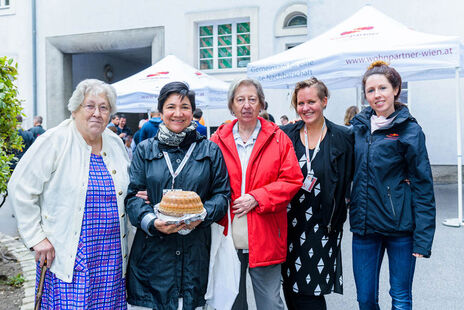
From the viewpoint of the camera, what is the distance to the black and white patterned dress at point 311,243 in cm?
274

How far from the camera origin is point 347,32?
6.34 metres

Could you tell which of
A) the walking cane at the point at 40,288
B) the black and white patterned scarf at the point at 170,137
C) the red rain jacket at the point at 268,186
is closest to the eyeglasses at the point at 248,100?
the red rain jacket at the point at 268,186

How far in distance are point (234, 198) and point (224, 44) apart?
36.1 ft

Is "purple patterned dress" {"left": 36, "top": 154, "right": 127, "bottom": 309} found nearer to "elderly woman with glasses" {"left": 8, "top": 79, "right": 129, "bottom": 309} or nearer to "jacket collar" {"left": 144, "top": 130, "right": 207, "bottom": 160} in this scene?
"elderly woman with glasses" {"left": 8, "top": 79, "right": 129, "bottom": 309}

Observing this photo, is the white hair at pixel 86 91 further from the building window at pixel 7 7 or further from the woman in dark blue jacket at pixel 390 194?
the building window at pixel 7 7

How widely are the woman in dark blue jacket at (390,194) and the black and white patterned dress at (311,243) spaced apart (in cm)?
21

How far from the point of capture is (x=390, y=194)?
2.54 meters

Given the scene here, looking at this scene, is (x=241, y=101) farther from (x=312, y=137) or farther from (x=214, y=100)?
(x=214, y=100)

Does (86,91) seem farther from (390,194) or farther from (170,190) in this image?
(390,194)

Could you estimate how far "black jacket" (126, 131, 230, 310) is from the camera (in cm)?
233

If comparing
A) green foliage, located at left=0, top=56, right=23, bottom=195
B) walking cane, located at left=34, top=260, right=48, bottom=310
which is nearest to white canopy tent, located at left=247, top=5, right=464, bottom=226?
green foliage, located at left=0, top=56, right=23, bottom=195

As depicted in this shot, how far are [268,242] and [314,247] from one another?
42 cm

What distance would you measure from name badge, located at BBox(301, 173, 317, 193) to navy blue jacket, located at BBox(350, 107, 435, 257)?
0.31 metres

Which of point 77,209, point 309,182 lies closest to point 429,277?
point 309,182
